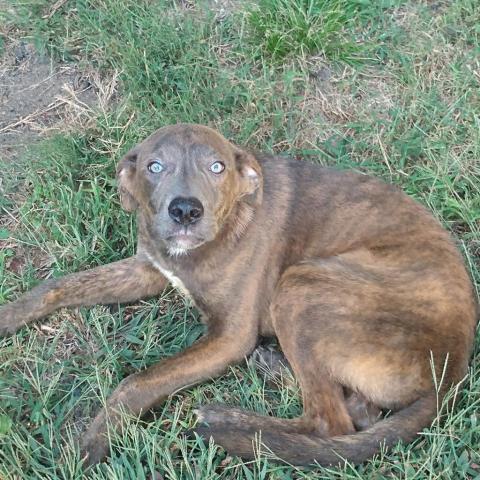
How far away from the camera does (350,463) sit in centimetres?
330

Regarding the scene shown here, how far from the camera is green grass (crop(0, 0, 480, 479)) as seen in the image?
391 centimetres

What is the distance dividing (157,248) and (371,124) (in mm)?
1924

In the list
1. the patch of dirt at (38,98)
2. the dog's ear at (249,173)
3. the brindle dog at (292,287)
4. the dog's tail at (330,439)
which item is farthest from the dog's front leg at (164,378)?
the patch of dirt at (38,98)

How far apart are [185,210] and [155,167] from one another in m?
0.40

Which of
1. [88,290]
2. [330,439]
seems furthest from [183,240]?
[330,439]

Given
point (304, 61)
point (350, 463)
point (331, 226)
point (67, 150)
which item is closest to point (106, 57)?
point (67, 150)

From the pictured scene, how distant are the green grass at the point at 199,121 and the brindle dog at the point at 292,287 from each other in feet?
0.55

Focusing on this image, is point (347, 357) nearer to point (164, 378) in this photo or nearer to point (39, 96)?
point (164, 378)

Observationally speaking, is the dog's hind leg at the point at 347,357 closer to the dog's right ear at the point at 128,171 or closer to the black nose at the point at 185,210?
the black nose at the point at 185,210

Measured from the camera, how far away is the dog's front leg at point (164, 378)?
362 centimetres

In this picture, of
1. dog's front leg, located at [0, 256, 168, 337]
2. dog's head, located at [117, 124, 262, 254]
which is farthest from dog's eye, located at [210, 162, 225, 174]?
dog's front leg, located at [0, 256, 168, 337]

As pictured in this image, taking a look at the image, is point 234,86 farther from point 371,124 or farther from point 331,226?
point 331,226

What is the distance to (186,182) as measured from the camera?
147 inches

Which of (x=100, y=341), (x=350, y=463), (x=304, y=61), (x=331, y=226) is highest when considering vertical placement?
(x=304, y=61)
